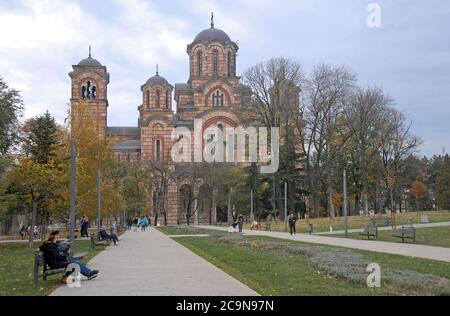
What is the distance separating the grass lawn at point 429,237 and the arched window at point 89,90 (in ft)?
170

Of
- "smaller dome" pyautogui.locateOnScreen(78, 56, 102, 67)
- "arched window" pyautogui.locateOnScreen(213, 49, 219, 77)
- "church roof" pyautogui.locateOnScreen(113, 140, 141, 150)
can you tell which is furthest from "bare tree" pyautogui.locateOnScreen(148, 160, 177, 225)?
"smaller dome" pyautogui.locateOnScreen(78, 56, 102, 67)

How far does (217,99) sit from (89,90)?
1704 cm

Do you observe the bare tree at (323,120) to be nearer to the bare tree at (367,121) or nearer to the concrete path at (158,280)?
the bare tree at (367,121)

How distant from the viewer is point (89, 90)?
241ft

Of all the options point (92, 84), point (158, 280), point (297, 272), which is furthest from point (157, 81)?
point (158, 280)

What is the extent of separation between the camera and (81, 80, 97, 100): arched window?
240 ft

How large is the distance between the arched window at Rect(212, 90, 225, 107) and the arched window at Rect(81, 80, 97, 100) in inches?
622

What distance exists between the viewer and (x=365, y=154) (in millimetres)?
53719

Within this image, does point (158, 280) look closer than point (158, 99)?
Yes

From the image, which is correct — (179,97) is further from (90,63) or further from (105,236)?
(105,236)

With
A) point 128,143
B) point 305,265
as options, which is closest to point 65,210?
point 305,265

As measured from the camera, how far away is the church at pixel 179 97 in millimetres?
71812

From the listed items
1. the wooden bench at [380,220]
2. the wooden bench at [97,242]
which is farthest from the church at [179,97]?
the wooden bench at [97,242]

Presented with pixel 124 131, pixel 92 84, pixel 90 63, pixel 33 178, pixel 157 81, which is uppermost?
pixel 90 63
